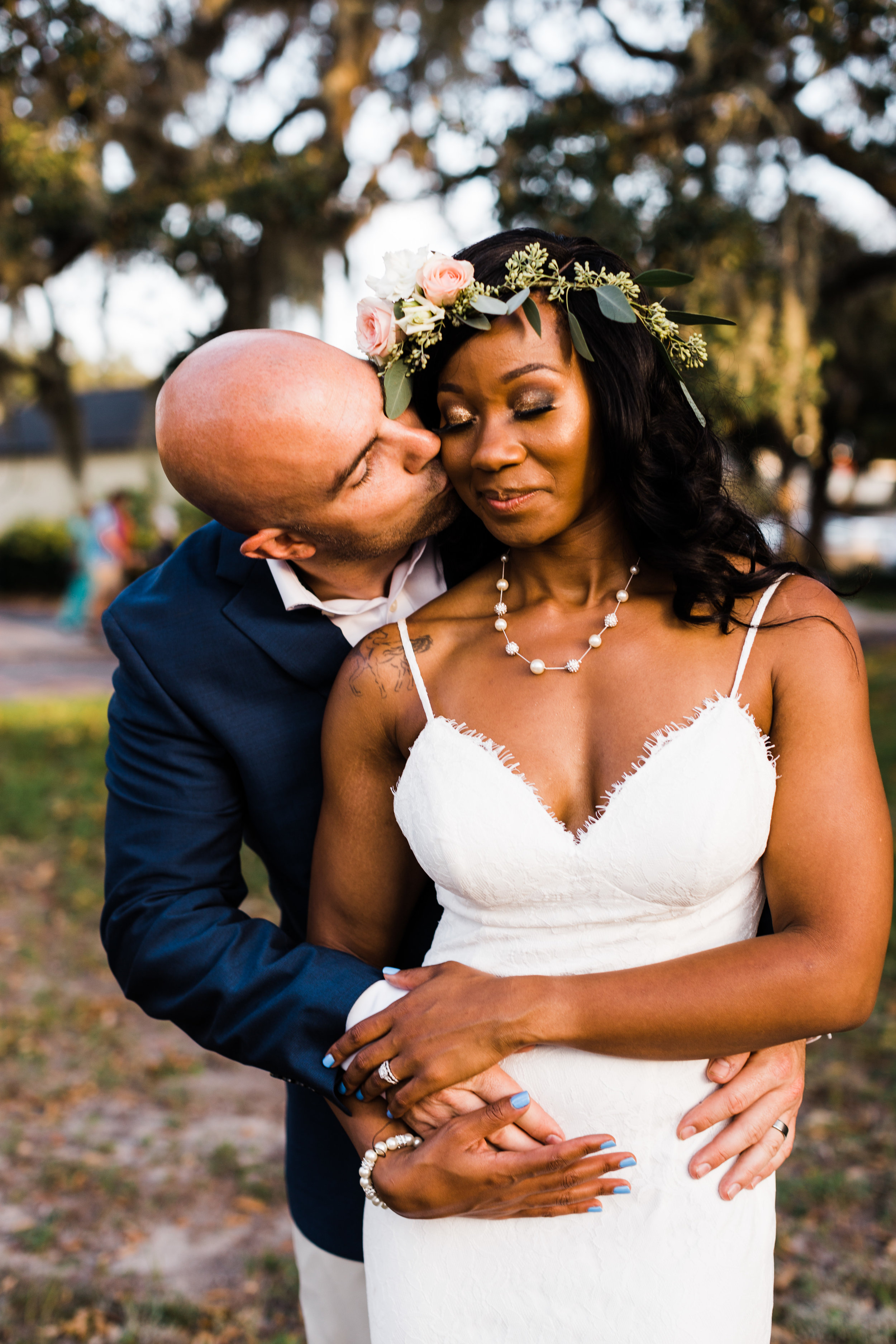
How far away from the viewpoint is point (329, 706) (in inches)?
80.8

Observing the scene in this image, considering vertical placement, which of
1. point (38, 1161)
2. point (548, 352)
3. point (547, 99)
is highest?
point (547, 99)

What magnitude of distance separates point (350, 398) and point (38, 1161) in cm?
371

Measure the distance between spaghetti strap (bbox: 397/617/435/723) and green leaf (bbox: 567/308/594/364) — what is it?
59 centimetres

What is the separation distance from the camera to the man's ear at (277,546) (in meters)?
2.05

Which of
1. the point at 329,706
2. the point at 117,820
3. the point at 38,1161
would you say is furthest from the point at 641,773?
the point at 38,1161

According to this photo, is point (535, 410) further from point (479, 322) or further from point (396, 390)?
point (396, 390)

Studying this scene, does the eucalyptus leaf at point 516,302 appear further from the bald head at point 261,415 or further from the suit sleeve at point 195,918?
the suit sleeve at point 195,918

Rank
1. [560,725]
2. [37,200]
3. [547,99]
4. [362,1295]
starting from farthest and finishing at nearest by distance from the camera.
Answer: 1. [37,200]
2. [547,99]
3. [362,1295]
4. [560,725]

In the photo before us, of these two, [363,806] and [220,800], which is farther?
[220,800]

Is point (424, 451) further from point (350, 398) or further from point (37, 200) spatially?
point (37, 200)

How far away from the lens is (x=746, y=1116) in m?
1.77

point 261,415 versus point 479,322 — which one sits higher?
point 479,322

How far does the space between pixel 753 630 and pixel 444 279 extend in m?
0.81

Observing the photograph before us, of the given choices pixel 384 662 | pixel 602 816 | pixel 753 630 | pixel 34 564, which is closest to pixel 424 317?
pixel 384 662
